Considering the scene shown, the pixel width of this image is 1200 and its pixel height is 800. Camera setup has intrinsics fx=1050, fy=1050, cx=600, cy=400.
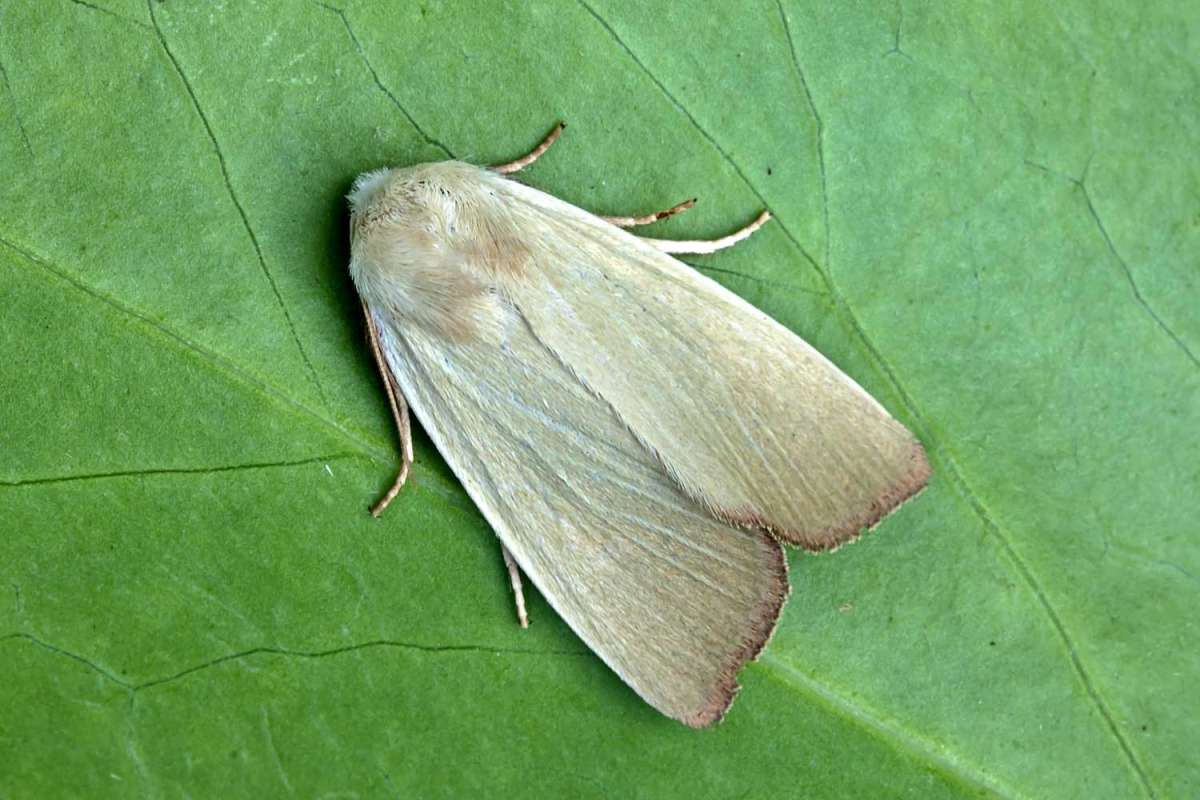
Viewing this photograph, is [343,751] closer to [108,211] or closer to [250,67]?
[108,211]

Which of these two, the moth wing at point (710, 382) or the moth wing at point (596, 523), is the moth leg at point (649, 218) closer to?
the moth wing at point (710, 382)

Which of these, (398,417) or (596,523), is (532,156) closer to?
(398,417)

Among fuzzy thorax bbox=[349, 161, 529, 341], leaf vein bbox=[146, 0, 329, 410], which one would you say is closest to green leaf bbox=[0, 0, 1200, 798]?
leaf vein bbox=[146, 0, 329, 410]

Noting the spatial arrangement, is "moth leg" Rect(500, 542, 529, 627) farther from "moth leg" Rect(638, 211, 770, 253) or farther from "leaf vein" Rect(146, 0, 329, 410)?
"moth leg" Rect(638, 211, 770, 253)

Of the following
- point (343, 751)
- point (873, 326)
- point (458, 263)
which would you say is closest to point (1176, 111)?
point (873, 326)

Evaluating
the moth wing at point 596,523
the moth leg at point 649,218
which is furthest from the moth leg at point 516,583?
the moth leg at point 649,218

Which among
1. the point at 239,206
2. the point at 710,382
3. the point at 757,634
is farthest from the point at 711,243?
the point at 239,206
